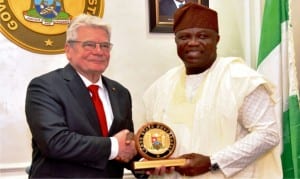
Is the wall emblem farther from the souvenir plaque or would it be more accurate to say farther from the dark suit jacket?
the souvenir plaque

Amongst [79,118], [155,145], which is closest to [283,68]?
[155,145]

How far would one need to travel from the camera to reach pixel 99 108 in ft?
6.14

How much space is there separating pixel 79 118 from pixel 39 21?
95cm

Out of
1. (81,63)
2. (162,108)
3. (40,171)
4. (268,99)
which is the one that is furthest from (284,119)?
(40,171)

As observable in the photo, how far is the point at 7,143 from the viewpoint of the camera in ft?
7.89

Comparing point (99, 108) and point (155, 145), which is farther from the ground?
point (99, 108)

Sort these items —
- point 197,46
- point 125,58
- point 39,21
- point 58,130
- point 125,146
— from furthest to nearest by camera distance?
point 125,58 < point 39,21 < point 197,46 < point 125,146 < point 58,130

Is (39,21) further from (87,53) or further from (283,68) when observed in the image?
(283,68)

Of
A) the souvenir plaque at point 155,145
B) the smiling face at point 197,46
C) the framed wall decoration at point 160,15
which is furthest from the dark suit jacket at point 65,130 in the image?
the framed wall decoration at point 160,15

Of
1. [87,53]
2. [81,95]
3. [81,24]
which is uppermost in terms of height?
[81,24]

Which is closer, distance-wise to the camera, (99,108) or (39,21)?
(99,108)

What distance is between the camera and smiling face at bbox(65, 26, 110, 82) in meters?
1.87

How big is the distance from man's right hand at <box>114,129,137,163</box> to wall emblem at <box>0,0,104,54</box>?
3.04 ft

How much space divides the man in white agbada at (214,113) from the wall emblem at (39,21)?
83cm
